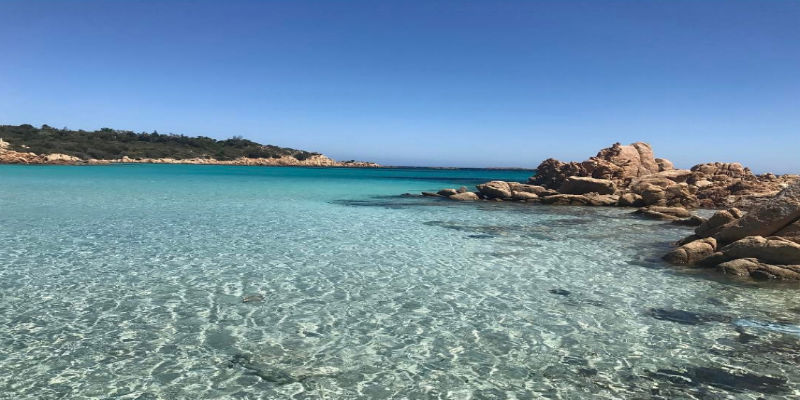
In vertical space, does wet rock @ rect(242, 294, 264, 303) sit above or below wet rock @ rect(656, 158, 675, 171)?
below

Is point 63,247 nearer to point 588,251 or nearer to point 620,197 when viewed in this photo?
point 588,251

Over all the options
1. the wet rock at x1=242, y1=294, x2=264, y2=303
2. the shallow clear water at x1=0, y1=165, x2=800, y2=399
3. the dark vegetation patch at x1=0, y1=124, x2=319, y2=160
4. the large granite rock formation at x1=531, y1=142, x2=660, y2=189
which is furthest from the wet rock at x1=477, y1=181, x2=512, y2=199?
the dark vegetation patch at x1=0, y1=124, x2=319, y2=160

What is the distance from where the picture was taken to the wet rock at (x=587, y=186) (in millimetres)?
39250

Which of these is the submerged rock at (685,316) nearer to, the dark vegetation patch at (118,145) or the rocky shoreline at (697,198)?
the rocky shoreline at (697,198)

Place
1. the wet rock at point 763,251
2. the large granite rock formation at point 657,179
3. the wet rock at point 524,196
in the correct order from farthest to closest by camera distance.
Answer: the wet rock at point 524,196, the large granite rock formation at point 657,179, the wet rock at point 763,251

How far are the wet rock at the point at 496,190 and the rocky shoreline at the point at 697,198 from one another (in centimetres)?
8

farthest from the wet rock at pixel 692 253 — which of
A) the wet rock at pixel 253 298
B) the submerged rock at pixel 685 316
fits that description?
the wet rock at pixel 253 298

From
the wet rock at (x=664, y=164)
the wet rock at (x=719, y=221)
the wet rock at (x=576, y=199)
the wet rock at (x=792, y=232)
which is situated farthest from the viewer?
the wet rock at (x=664, y=164)

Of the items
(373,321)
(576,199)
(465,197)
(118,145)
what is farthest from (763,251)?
(118,145)

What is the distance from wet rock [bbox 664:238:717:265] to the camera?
1502 cm

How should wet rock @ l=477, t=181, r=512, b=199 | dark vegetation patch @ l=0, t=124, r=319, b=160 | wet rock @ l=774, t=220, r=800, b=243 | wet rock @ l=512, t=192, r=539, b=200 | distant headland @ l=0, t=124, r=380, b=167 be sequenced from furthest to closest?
dark vegetation patch @ l=0, t=124, r=319, b=160
distant headland @ l=0, t=124, r=380, b=167
wet rock @ l=477, t=181, r=512, b=199
wet rock @ l=512, t=192, r=539, b=200
wet rock @ l=774, t=220, r=800, b=243

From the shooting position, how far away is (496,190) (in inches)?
1633

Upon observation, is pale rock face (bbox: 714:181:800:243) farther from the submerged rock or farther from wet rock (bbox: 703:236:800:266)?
the submerged rock

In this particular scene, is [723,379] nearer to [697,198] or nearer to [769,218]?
[769,218]
